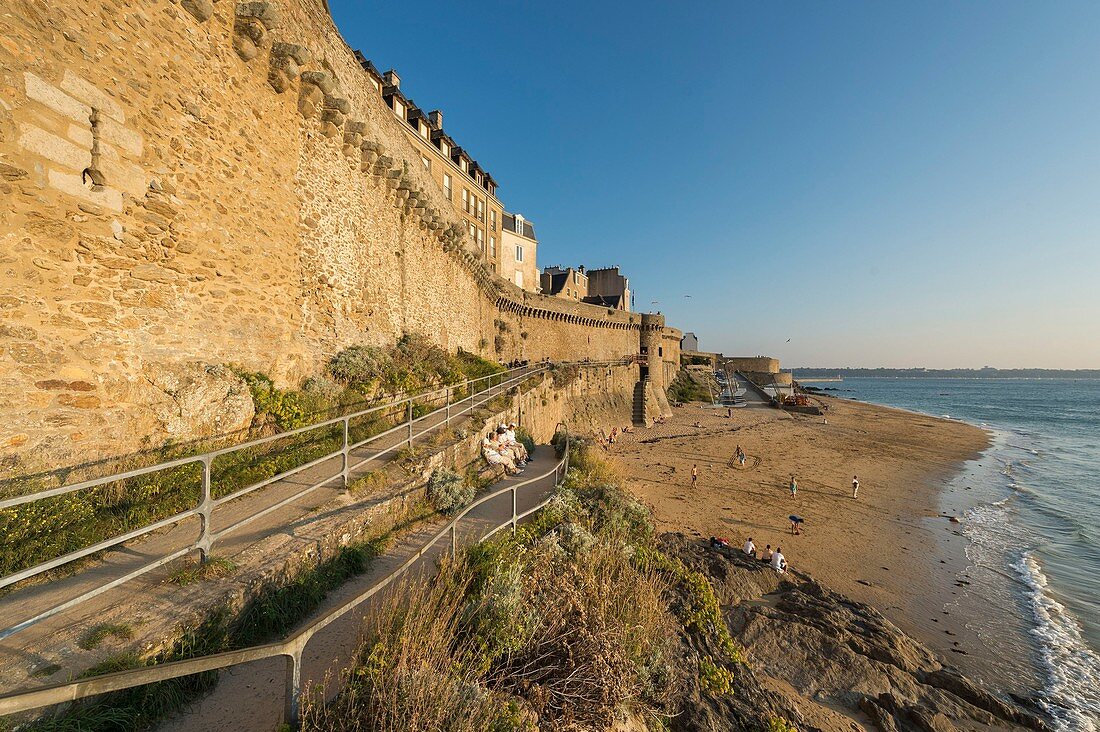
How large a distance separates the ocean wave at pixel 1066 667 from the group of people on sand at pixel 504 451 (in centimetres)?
1133

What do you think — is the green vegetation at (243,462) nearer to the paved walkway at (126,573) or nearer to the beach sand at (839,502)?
the paved walkway at (126,573)

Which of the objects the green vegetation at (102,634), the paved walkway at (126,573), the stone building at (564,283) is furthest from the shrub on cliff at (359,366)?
the stone building at (564,283)

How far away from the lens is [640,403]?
38062 mm

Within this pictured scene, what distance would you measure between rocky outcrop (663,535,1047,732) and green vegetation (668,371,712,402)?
138ft

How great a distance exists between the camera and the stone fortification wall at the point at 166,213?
4691 millimetres

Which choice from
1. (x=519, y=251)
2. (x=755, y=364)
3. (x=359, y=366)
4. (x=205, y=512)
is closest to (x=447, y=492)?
(x=205, y=512)

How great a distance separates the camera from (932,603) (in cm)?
1148

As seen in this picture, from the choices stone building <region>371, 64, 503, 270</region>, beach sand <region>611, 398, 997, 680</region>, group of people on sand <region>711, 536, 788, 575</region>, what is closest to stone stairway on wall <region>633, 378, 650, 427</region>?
beach sand <region>611, 398, 997, 680</region>

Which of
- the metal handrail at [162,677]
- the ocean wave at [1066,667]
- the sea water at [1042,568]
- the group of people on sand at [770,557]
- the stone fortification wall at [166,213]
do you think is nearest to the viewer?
the metal handrail at [162,677]

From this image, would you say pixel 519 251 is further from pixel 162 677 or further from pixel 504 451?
pixel 162 677

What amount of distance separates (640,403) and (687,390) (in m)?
19.7

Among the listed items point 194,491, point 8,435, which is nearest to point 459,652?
point 194,491

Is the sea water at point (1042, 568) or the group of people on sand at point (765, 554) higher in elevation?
the group of people on sand at point (765, 554)

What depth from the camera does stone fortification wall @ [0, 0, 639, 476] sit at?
4691mm
